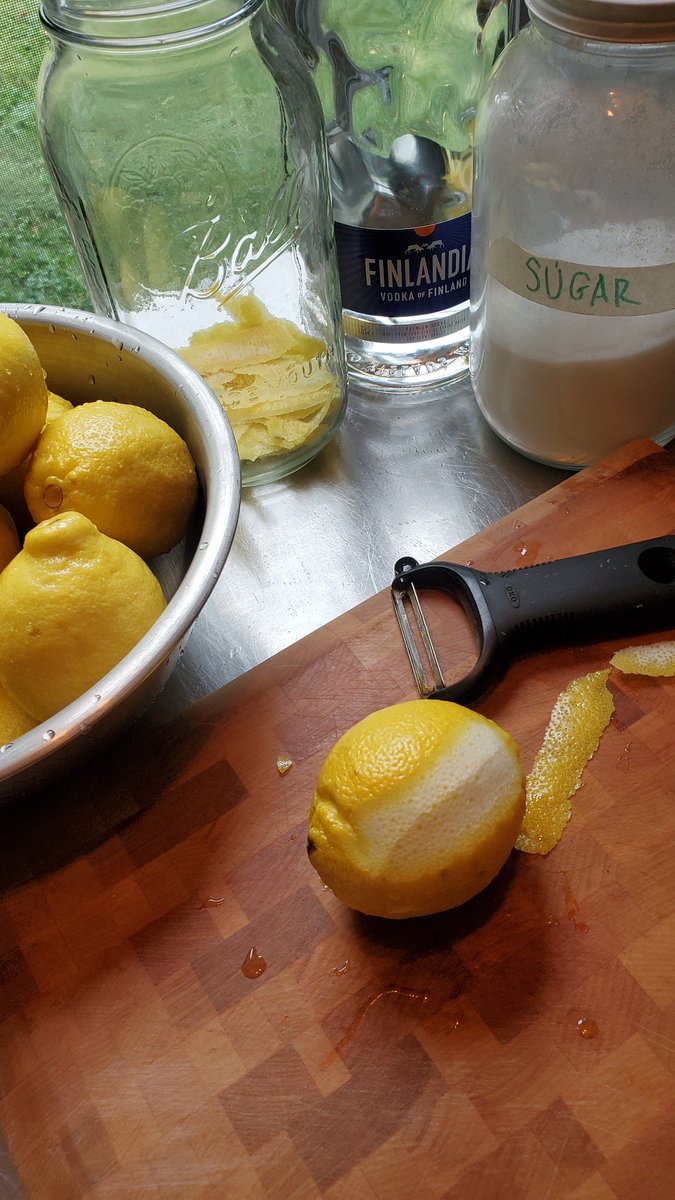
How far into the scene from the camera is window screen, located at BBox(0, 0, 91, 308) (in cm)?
93

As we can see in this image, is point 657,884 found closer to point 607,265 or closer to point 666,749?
point 666,749

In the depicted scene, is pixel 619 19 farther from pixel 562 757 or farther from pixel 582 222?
pixel 562 757

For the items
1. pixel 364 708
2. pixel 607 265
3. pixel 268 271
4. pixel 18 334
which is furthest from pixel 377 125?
pixel 364 708

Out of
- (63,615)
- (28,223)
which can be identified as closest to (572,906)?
(63,615)

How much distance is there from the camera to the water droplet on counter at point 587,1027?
0.54 m

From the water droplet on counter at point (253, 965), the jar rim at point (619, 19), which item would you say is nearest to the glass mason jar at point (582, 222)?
the jar rim at point (619, 19)

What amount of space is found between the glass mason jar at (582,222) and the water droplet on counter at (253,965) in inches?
19.2

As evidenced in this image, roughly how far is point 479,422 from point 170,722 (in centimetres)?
44

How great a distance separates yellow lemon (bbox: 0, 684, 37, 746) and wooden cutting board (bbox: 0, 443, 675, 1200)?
0.07 meters

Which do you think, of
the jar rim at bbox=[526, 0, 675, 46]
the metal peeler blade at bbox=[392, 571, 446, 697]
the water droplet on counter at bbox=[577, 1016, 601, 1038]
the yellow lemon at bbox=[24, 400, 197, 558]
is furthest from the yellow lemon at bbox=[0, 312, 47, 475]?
the water droplet on counter at bbox=[577, 1016, 601, 1038]

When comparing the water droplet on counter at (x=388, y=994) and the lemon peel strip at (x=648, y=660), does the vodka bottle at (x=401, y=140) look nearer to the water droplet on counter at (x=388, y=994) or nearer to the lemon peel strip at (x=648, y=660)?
the lemon peel strip at (x=648, y=660)

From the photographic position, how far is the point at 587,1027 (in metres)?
0.55

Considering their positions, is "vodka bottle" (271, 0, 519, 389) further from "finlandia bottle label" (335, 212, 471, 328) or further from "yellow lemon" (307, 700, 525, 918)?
"yellow lemon" (307, 700, 525, 918)

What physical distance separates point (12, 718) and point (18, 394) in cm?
21
